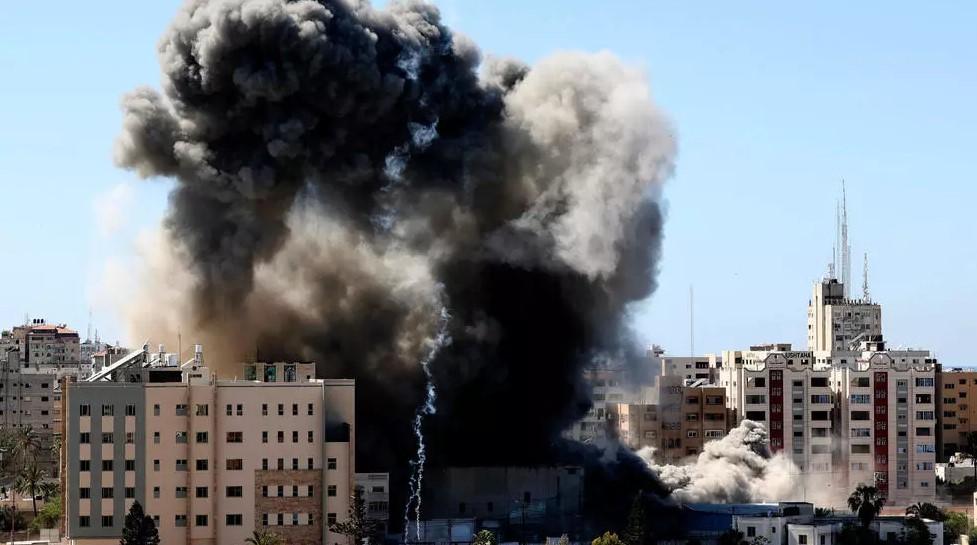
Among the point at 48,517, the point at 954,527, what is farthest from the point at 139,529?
the point at 954,527

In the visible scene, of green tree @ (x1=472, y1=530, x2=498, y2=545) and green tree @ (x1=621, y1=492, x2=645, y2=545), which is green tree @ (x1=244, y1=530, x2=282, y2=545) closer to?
green tree @ (x1=472, y1=530, x2=498, y2=545)

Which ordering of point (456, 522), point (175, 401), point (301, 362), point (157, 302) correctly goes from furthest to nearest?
point (157, 302) → point (301, 362) → point (456, 522) → point (175, 401)

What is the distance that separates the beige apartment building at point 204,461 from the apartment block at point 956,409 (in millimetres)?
49499

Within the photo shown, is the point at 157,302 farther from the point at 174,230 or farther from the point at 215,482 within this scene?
the point at 215,482

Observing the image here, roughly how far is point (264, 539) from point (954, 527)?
2730 centimetres

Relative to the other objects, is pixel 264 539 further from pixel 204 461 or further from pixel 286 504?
pixel 204 461

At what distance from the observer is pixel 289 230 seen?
262ft

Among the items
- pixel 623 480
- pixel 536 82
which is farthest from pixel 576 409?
pixel 536 82

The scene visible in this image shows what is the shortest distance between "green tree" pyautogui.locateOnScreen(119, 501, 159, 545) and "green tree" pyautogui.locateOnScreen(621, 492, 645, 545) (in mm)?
14823

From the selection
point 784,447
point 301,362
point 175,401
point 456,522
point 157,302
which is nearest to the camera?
point 175,401

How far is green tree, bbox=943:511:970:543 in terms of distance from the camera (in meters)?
75.9

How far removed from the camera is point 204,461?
6562 cm

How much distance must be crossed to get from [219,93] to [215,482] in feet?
56.6

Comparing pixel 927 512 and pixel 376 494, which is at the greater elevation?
pixel 376 494
